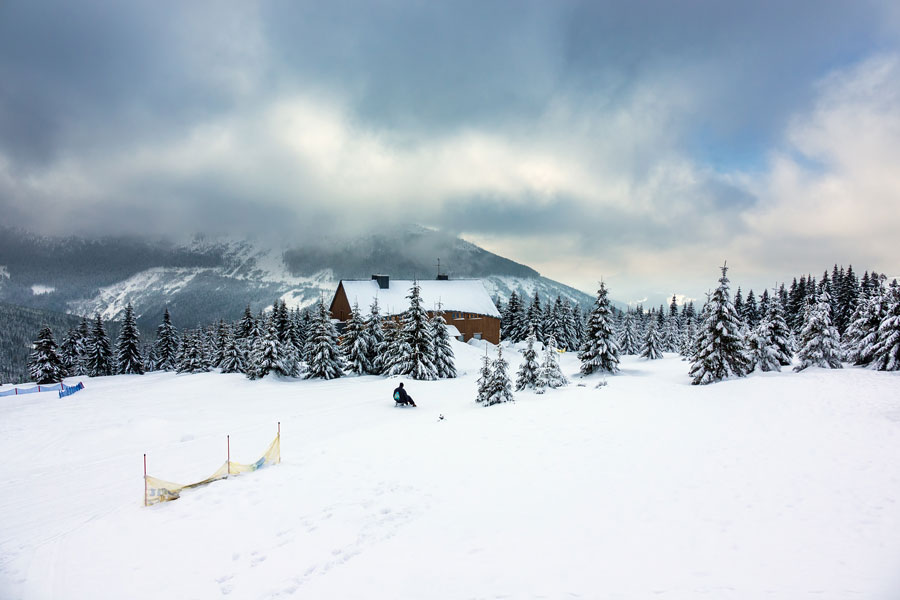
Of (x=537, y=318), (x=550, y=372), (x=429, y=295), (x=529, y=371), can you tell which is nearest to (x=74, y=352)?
(x=429, y=295)

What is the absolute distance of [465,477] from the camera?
10.7 meters

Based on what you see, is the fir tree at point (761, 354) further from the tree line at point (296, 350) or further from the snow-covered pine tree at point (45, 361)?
the snow-covered pine tree at point (45, 361)

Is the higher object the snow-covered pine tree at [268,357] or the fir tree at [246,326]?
the fir tree at [246,326]

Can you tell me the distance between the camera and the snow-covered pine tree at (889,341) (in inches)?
976

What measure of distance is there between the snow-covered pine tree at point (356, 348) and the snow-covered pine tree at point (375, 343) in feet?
1.15

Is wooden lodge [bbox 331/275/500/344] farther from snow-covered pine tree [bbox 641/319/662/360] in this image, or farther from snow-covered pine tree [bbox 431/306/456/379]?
snow-covered pine tree [bbox 641/319/662/360]

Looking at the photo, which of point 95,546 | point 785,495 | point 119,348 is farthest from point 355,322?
point 119,348

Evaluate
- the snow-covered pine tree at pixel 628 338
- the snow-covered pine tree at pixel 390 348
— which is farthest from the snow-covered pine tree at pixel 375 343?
the snow-covered pine tree at pixel 628 338

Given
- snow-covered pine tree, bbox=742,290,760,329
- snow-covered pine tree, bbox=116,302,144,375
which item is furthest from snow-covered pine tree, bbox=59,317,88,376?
snow-covered pine tree, bbox=742,290,760,329

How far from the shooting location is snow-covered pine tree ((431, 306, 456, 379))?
120 ft

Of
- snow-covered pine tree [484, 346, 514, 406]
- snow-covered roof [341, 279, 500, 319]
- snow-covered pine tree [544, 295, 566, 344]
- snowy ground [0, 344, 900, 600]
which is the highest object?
snow-covered roof [341, 279, 500, 319]

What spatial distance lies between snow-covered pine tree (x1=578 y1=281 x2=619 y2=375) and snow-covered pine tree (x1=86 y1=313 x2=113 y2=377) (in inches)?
2641

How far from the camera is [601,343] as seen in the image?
34.5 metres

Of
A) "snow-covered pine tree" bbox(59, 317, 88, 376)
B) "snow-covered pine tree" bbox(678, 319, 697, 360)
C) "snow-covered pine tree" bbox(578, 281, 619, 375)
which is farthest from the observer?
"snow-covered pine tree" bbox(59, 317, 88, 376)
